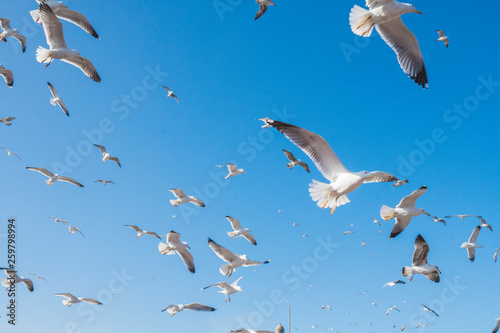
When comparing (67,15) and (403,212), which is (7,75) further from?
(403,212)

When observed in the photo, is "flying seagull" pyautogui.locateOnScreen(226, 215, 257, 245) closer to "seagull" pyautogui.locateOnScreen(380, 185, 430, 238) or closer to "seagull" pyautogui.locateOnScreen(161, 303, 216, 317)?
"seagull" pyautogui.locateOnScreen(161, 303, 216, 317)

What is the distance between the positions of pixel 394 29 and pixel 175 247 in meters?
8.61

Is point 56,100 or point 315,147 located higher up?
point 56,100

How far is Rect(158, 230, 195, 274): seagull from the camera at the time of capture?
1476 centimetres

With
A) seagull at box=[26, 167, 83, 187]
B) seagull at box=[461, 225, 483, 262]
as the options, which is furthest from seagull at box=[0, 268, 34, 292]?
seagull at box=[461, 225, 483, 262]

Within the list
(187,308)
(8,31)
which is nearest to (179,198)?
(187,308)

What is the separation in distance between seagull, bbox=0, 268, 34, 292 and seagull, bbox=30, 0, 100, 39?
6.73 metres

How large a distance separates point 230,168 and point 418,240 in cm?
775

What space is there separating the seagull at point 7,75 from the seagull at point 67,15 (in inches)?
119

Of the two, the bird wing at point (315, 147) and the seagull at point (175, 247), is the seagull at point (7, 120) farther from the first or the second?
the bird wing at point (315, 147)

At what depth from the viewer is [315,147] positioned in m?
8.68

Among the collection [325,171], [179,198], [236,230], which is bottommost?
[325,171]

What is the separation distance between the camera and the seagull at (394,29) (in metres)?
9.15

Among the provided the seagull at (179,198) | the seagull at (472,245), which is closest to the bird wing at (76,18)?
the seagull at (179,198)
